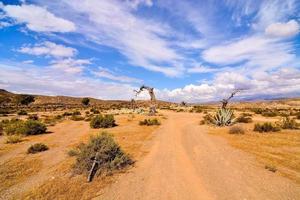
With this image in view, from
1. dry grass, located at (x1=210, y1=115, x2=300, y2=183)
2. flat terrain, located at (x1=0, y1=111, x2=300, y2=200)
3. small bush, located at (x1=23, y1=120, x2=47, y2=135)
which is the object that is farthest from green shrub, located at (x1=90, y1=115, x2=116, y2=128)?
dry grass, located at (x1=210, y1=115, x2=300, y2=183)

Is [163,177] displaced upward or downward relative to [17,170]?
upward

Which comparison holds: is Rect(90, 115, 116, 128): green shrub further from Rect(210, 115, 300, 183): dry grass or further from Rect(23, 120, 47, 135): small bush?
Rect(210, 115, 300, 183): dry grass

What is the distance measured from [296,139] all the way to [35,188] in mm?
16741

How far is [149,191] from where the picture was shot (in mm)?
8281

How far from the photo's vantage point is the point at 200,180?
920 centimetres

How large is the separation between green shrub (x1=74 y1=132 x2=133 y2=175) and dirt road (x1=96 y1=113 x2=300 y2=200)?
0.70 meters

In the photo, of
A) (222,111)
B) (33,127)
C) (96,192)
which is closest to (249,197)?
(96,192)

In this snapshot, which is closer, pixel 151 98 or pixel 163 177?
pixel 163 177

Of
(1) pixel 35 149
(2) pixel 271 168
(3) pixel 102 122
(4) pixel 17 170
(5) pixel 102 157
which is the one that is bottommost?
(4) pixel 17 170

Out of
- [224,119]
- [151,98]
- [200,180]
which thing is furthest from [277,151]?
[151,98]

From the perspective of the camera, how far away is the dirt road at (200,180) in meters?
7.96

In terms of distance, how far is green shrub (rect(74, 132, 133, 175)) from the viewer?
10.4 m

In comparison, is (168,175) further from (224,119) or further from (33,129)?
(224,119)

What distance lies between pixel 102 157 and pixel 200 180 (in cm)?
389
